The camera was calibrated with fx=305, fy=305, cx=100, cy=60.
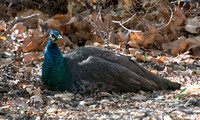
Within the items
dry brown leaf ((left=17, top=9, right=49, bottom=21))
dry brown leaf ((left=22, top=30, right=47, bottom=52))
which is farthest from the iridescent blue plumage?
dry brown leaf ((left=17, top=9, right=49, bottom=21))

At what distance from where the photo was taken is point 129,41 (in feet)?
17.2

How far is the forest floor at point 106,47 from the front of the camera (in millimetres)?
2893

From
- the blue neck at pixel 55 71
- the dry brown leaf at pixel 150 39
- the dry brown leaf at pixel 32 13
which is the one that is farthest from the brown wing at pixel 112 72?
the dry brown leaf at pixel 32 13

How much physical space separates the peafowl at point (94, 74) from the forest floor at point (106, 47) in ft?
0.35

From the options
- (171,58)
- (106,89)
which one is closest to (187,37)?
(171,58)

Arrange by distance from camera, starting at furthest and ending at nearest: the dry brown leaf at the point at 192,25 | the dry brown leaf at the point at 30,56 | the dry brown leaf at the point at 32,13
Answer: the dry brown leaf at the point at 32,13 → the dry brown leaf at the point at 192,25 → the dry brown leaf at the point at 30,56

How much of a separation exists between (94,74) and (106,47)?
164cm

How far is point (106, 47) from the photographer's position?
5191mm

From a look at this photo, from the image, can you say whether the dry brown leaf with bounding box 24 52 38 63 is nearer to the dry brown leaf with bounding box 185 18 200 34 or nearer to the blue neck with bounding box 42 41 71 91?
the blue neck with bounding box 42 41 71 91

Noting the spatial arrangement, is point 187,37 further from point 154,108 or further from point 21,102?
point 21,102

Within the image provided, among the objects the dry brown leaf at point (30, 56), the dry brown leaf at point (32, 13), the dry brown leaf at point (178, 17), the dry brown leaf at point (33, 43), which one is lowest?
the dry brown leaf at point (30, 56)

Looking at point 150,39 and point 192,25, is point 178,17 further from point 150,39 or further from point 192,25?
point 150,39

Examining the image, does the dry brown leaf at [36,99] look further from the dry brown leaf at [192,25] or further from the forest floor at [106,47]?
the dry brown leaf at [192,25]

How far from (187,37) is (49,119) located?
11.4 feet
